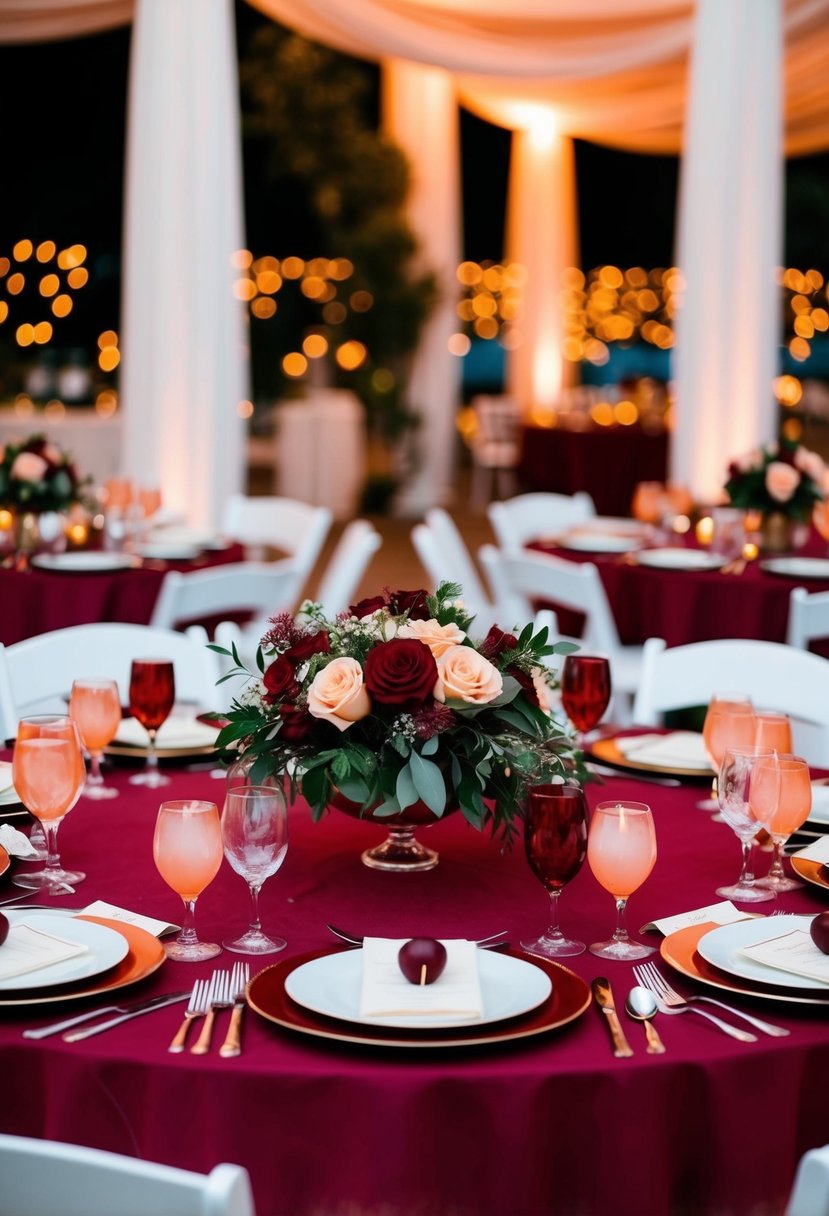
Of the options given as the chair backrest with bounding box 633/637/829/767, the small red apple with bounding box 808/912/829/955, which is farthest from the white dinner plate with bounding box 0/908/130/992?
the chair backrest with bounding box 633/637/829/767

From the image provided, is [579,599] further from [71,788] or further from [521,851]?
[71,788]

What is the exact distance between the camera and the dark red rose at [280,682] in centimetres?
189

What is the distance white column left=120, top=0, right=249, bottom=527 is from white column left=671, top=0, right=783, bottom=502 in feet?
6.48

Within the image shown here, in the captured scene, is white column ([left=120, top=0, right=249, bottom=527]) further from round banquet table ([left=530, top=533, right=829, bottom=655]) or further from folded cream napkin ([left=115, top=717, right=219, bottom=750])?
folded cream napkin ([left=115, top=717, right=219, bottom=750])

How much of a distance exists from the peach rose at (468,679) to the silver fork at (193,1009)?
45cm

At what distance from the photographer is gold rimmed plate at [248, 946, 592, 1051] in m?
1.43

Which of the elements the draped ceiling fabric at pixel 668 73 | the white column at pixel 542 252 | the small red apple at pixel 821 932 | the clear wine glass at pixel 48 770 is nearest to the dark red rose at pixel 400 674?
the clear wine glass at pixel 48 770

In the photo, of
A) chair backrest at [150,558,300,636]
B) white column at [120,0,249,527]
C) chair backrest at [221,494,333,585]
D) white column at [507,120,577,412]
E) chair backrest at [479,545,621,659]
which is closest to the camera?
chair backrest at [150,558,300,636]

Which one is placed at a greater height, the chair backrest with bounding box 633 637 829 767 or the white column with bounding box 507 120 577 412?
the white column with bounding box 507 120 577 412

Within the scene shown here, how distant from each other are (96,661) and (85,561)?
1548 mm

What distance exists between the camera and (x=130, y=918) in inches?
70.3

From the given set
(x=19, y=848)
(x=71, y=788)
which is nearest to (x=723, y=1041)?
(x=71, y=788)

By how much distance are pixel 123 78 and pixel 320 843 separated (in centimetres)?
1344

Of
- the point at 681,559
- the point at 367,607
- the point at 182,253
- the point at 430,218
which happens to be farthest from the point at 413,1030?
the point at 430,218
